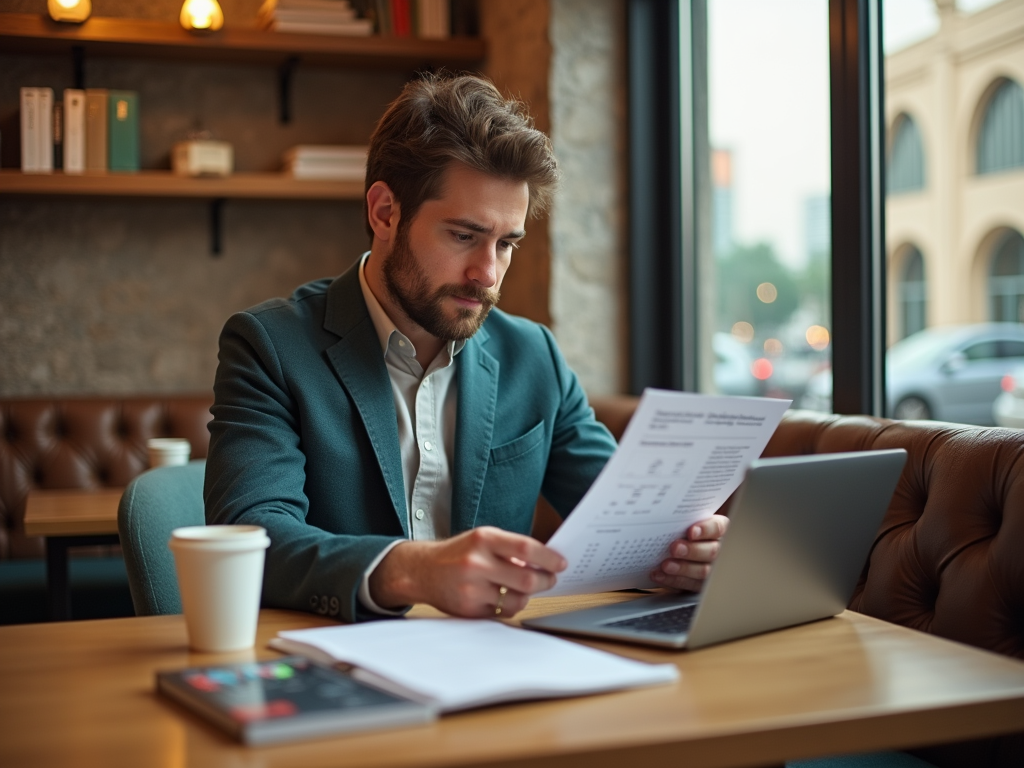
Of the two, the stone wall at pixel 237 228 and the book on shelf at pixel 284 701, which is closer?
the book on shelf at pixel 284 701

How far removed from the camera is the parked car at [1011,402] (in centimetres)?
233

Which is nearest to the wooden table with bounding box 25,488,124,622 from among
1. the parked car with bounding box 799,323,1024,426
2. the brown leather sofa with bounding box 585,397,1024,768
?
the brown leather sofa with bounding box 585,397,1024,768

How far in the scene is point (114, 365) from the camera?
393 centimetres

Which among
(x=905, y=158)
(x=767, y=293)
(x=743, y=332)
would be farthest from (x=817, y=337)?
(x=905, y=158)

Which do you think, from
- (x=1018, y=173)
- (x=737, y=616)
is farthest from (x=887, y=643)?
(x=1018, y=173)

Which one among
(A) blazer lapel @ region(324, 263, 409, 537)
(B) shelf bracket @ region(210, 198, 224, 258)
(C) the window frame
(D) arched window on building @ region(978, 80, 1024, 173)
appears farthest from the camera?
(B) shelf bracket @ region(210, 198, 224, 258)

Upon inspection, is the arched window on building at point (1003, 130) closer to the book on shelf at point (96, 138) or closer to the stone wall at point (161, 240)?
the stone wall at point (161, 240)

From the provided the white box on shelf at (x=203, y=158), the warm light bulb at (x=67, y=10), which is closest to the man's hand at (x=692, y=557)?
the white box on shelf at (x=203, y=158)

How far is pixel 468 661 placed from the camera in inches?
37.6

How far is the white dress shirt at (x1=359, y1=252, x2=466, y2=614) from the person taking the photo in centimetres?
174

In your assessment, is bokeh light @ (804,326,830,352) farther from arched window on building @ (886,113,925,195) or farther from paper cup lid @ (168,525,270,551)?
paper cup lid @ (168,525,270,551)

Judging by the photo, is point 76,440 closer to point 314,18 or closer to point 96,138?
point 96,138

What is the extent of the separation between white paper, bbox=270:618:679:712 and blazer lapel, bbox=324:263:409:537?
0.49 meters

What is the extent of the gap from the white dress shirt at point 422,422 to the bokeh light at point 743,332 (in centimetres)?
161
